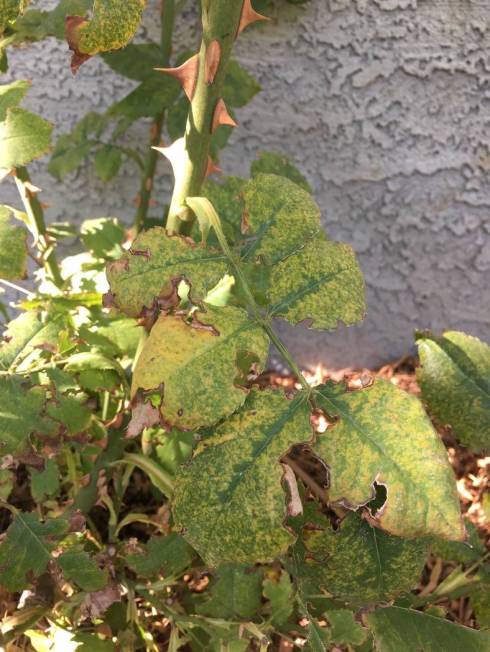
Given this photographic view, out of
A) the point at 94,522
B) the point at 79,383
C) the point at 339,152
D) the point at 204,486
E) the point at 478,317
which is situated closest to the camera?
the point at 204,486

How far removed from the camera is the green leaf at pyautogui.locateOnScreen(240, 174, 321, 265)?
0.66 meters

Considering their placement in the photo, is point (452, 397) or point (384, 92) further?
point (384, 92)

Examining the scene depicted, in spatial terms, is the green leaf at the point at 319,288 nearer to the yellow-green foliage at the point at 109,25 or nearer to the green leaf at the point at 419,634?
the yellow-green foliage at the point at 109,25

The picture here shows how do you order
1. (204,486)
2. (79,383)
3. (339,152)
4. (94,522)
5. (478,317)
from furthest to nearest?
(478,317), (339,152), (94,522), (79,383), (204,486)

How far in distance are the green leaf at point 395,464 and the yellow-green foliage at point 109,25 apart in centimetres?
35

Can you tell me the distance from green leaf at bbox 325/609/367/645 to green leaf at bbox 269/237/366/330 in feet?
1.29

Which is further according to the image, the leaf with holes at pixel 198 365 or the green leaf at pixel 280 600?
the green leaf at pixel 280 600

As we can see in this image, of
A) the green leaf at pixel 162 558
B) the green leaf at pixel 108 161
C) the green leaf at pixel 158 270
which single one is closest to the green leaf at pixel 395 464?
the green leaf at pixel 158 270

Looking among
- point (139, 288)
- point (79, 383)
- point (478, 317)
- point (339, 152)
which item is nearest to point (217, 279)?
point (139, 288)

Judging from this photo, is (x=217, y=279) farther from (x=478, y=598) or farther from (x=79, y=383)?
(x=478, y=598)

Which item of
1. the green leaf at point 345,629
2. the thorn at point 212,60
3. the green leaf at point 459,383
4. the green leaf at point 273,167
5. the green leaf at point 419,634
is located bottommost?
the green leaf at point 345,629

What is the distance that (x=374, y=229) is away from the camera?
138 cm

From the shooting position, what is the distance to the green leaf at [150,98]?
1043 millimetres

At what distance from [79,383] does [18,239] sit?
0.80 feet
